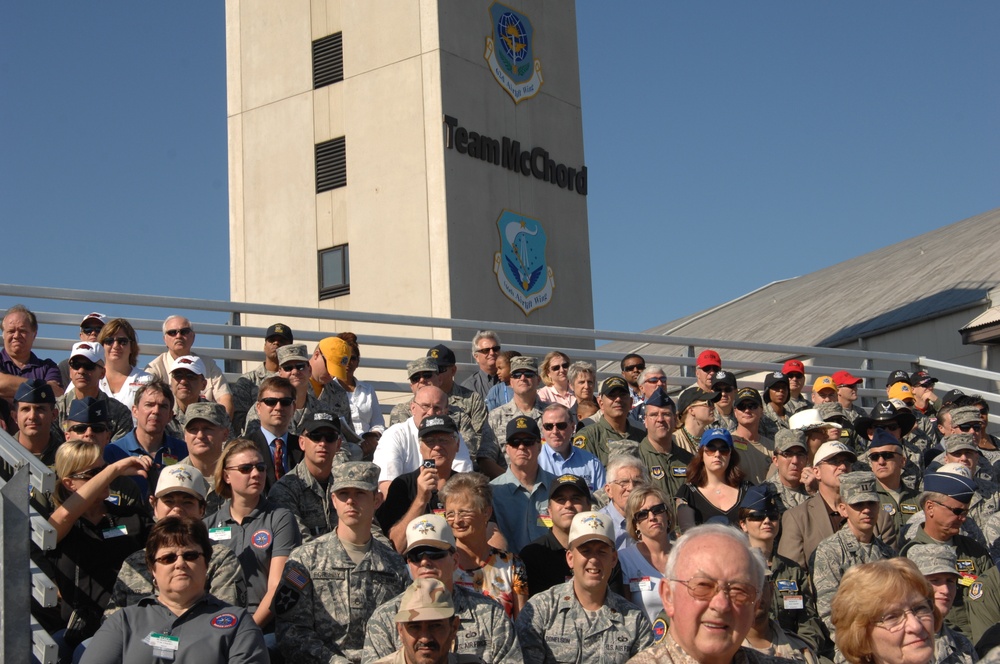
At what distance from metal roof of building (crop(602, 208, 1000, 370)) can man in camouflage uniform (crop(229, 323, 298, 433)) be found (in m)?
15.1

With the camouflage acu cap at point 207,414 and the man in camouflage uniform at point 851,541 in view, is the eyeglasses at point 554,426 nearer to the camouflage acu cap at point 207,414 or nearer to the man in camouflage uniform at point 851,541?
the man in camouflage uniform at point 851,541

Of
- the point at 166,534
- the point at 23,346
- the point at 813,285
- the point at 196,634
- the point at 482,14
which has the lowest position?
the point at 196,634

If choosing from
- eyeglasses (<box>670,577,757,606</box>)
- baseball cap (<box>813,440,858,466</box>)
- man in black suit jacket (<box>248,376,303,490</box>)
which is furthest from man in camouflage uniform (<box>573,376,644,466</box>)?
eyeglasses (<box>670,577,757,606</box>)

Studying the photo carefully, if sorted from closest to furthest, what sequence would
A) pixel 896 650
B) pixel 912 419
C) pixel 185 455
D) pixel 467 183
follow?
1. pixel 896 650
2. pixel 185 455
3. pixel 912 419
4. pixel 467 183

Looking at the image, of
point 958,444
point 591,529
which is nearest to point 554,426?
point 591,529

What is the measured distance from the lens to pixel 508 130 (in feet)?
66.8

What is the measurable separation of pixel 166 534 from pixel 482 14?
15.4 metres

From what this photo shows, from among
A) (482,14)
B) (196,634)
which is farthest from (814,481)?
(482,14)

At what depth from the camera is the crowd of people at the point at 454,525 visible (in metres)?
5.97

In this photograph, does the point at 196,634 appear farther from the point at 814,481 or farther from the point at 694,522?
the point at 814,481

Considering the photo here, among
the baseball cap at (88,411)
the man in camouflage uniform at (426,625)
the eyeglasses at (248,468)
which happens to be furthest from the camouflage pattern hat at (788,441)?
the baseball cap at (88,411)

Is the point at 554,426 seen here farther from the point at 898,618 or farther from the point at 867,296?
the point at 867,296

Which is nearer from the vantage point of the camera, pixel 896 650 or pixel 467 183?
pixel 896 650

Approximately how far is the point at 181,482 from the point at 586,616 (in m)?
2.34
